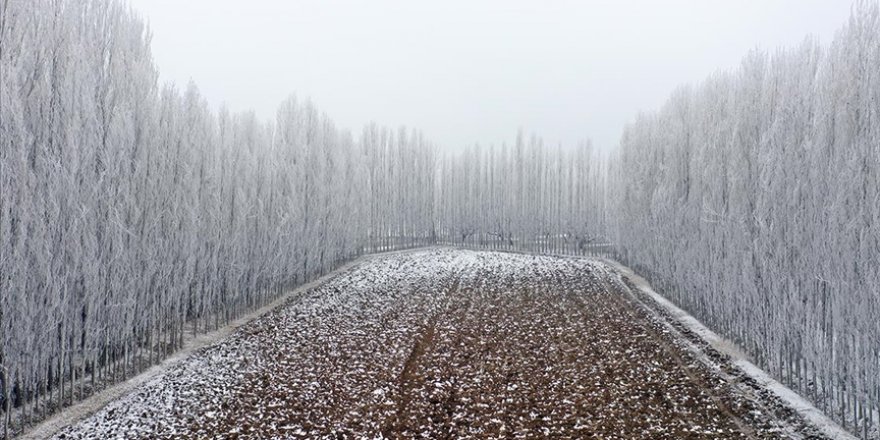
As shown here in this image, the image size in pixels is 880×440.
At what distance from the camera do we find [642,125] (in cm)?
2145

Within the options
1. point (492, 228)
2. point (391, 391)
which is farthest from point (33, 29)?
point (492, 228)

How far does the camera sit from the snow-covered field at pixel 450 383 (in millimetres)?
5746

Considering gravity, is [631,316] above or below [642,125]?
below

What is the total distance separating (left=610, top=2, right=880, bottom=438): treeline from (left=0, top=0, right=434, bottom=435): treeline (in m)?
9.29

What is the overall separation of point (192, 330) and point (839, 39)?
12457 mm

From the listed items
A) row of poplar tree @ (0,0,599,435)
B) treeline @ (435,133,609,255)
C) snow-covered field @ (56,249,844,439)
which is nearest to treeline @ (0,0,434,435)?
row of poplar tree @ (0,0,599,435)

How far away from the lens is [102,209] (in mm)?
7285

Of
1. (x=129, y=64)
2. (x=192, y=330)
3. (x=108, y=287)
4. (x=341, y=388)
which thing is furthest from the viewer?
→ (x=192, y=330)

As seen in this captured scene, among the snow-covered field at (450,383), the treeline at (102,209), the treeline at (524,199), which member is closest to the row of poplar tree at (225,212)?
the treeline at (102,209)

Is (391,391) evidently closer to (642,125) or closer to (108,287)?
(108,287)

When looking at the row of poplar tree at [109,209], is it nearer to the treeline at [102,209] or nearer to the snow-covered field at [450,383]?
the treeline at [102,209]

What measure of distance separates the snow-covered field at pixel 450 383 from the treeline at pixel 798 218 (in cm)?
85

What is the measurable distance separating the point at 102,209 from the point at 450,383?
5.49m

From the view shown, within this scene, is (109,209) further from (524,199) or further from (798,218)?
(524,199)
